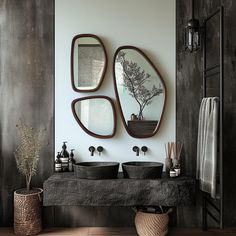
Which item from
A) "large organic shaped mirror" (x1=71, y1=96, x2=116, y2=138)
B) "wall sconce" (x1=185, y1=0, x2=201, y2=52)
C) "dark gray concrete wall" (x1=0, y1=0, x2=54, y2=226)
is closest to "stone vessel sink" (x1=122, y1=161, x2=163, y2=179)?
"large organic shaped mirror" (x1=71, y1=96, x2=116, y2=138)

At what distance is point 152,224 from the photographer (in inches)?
124

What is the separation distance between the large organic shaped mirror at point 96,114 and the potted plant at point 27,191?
19.6 inches

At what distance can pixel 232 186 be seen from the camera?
3557 millimetres

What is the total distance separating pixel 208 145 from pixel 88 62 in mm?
1542

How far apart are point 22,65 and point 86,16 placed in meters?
0.89

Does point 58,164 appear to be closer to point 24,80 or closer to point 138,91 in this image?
point 24,80

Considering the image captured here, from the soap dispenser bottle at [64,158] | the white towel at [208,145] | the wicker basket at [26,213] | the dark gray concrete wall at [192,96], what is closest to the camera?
the white towel at [208,145]

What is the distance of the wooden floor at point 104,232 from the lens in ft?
10.9

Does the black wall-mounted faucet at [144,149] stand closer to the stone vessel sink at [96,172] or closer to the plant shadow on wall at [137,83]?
the plant shadow on wall at [137,83]

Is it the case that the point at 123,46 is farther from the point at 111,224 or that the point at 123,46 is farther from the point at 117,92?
the point at 111,224

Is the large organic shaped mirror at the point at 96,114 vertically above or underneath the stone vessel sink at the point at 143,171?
above

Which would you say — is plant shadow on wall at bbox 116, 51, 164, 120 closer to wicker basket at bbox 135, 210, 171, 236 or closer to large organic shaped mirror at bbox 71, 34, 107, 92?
large organic shaped mirror at bbox 71, 34, 107, 92

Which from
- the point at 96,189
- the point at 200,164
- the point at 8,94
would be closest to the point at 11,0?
the point at 8,94

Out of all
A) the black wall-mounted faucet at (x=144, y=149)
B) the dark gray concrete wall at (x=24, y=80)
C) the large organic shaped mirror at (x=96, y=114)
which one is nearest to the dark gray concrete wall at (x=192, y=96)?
the black wall-mounted faucet at (x=144, y=149)
